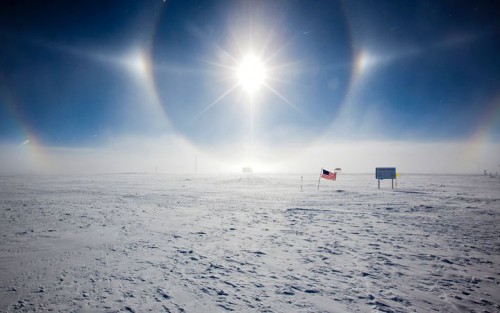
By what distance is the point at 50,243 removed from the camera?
8.05 m

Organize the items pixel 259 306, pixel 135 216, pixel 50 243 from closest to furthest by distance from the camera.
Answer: pixel 259 306 < pixel 50 243 < pixel 135 216

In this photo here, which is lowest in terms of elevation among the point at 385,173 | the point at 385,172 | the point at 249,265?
the point at 249,265

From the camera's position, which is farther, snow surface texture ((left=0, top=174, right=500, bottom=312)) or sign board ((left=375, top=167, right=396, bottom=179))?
sign board ((left=375, top=167, right=396, bottom=179))

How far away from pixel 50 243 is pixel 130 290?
530 cm

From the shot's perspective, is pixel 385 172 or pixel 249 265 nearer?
pixel 249 265

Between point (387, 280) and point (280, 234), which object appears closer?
point (387, 280)

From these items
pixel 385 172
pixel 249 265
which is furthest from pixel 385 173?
pixel 249 265

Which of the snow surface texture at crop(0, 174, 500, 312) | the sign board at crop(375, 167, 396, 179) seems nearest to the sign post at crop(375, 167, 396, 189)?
the sign board at crop(375, 167, 396, 179)

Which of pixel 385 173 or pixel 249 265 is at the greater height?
pixel 385 173

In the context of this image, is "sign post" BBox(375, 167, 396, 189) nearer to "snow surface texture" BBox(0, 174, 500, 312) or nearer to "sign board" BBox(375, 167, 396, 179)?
"sign board" BBox(375, 167, 396, 179)

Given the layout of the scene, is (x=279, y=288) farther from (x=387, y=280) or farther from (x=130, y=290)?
(x=130, y=290)

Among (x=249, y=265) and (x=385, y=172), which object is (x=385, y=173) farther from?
(x=249, y=265)

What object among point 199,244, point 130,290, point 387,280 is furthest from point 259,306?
point 199,244

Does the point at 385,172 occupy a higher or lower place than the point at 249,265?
higher
